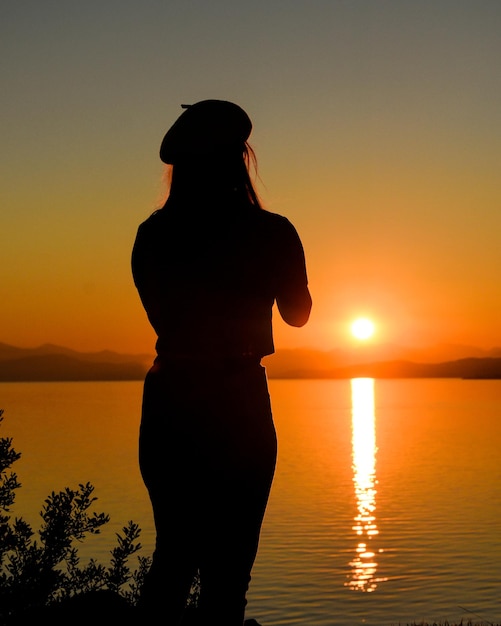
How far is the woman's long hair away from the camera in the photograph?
388cm

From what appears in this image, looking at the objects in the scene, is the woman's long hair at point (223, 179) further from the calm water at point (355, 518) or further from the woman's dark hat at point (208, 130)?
the calm water at point (355, 518)

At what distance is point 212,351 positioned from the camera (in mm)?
3734

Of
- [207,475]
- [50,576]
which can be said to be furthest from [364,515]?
[207,475]

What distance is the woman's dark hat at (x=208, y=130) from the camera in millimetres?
3818

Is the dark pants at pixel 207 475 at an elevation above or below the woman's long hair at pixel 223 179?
below

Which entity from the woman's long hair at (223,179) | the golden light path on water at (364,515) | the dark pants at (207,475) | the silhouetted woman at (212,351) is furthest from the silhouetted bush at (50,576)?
the golden light path on water at (364,515)

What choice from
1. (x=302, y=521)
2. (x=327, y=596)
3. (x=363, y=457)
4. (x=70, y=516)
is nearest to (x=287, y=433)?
(x=363, y=457)

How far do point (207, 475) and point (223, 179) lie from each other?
1192 mm

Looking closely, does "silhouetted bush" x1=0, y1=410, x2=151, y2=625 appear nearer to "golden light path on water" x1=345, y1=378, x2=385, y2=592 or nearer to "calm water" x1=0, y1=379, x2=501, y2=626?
"calm water" x1=0, y1=379, x2=501, y2=626

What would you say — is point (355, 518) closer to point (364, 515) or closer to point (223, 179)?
point (364, 515)

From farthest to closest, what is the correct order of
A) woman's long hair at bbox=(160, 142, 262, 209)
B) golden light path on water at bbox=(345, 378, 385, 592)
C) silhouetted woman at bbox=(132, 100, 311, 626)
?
golden light path on water at bbox=(345, 378, 385, 592) < woman's long hair at bbox=(160, 142, 262, 209) < silhouetted woman at bbox=(132, 100, 311, 626)

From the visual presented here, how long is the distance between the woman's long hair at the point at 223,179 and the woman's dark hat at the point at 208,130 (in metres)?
0.03

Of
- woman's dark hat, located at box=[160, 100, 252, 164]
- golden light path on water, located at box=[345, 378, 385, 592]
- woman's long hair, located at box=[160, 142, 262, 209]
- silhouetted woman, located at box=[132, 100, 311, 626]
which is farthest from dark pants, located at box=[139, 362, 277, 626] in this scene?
golden light path on water, located at box=[345, 378, 385, 592]

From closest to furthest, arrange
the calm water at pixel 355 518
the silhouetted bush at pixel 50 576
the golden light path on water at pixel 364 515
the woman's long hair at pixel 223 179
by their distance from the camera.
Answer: the woman's long hair at pixel 223 179, the silhouetted bush at pixel 50 576, the calm water at pixel 355 518, the golden light path on water at pixel 364 515
